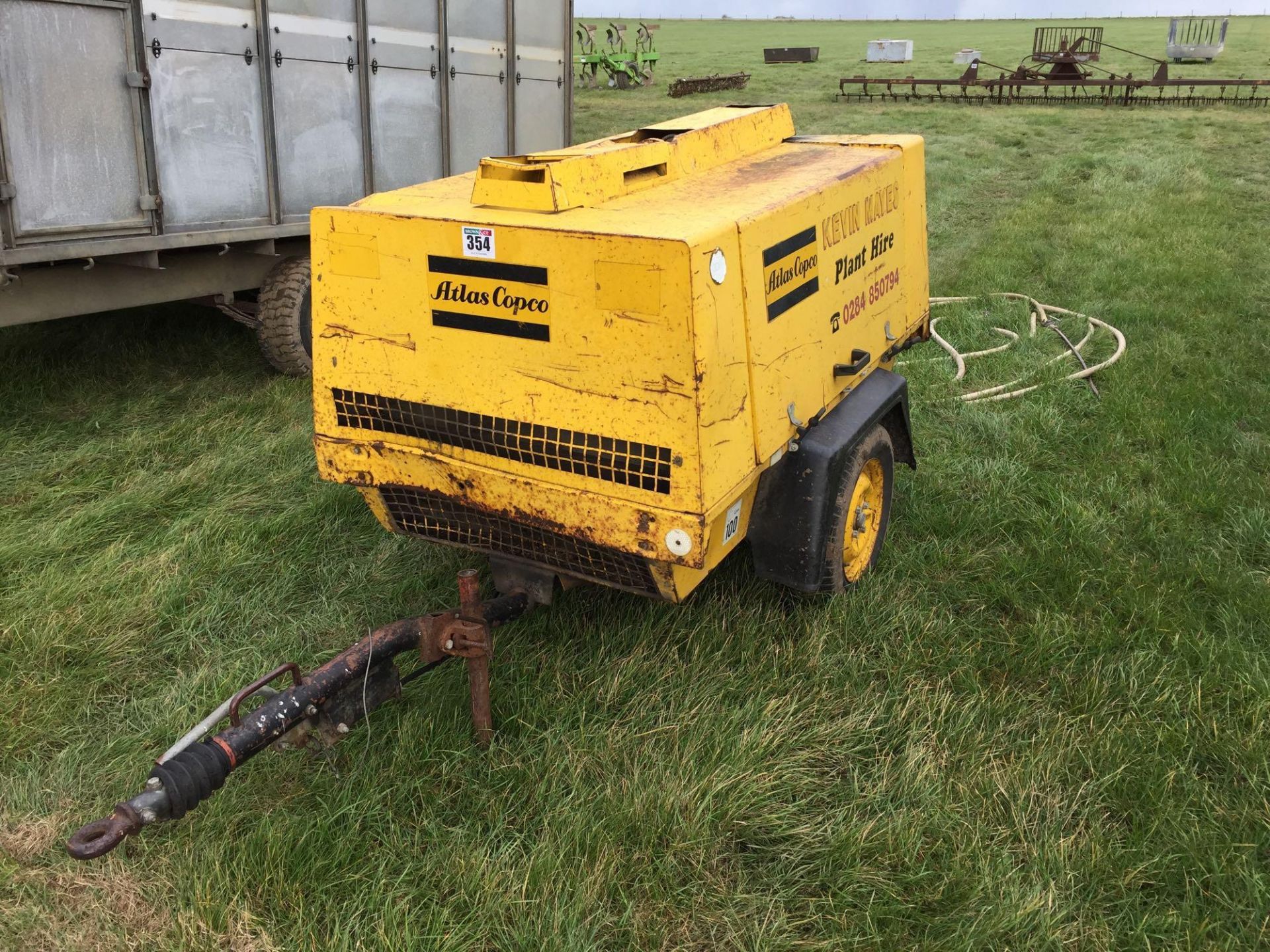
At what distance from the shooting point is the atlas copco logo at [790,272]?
3193 mm

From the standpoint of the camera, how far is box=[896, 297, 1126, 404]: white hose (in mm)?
6348

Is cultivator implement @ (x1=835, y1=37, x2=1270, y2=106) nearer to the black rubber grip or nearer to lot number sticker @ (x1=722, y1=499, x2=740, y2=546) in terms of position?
lot number sticker @ (x1=722, y1=499, x2=740, y2=546)

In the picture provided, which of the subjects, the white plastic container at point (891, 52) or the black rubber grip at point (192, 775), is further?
the white plastic container at point (891, 52)

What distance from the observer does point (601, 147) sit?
364cm

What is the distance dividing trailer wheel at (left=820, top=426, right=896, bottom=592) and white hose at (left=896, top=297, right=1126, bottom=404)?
2028 millimetres

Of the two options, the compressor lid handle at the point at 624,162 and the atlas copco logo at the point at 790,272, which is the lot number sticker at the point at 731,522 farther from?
the compressor lid handle at the point at 624,162

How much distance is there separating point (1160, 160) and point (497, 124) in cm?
1093

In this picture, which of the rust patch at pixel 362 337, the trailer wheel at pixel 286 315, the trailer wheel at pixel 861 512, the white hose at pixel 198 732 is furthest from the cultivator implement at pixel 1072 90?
the white hose at pixel 198 732

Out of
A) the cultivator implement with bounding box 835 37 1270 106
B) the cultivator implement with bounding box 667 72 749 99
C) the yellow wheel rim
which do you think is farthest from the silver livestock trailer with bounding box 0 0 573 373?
the cultivator implement with bounding box 667 72 749 99

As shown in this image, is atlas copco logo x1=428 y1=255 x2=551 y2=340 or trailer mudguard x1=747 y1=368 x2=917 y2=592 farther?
trailer mudguard x1=747 y1=368 x2=917 y2=592

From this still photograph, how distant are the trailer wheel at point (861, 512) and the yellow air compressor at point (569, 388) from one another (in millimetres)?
32

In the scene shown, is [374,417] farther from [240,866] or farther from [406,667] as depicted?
[240,866]

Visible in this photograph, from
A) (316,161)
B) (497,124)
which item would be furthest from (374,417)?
(497,124)

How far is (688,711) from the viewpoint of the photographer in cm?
348
